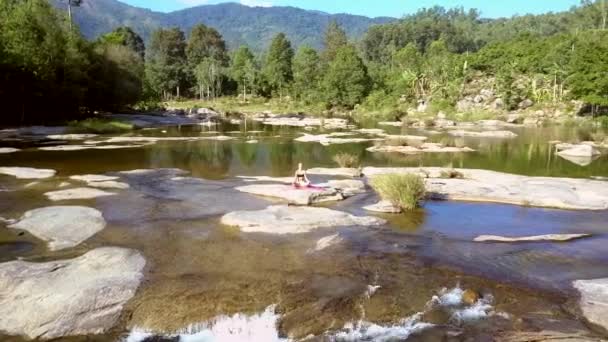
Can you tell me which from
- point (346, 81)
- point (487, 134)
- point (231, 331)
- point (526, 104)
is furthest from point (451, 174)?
point (346, 81)

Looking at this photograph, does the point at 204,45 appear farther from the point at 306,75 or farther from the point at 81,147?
the point at 81,147

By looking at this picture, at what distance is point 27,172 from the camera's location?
28.2 metres

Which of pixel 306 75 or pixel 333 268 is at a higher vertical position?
pixel 306 75

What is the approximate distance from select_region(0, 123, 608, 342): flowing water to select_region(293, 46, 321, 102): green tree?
91.0 metres

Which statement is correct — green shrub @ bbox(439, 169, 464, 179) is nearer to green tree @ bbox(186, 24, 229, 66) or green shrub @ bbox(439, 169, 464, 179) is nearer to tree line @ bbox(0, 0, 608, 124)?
tree line @ bbox(0, 0, 608, 124)

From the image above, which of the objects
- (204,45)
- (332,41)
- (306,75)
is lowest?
(306,75)

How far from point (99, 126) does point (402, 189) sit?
152 ft

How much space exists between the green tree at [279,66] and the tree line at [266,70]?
0.25 m

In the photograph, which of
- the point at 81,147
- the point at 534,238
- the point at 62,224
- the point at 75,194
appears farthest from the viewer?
the point at 81,147

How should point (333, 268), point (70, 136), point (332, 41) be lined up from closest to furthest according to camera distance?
point (333, 268) → point (70, 136) → point (332, 41)

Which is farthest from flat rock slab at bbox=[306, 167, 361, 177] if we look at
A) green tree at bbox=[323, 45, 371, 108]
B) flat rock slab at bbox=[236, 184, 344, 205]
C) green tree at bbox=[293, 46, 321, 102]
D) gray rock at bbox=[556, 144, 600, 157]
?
green tree at bbox=[293, 46, 321, 102]

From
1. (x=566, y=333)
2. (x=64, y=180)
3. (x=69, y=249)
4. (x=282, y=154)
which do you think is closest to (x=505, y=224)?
(x=566, y=333)

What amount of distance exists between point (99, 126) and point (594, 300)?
55416 mm

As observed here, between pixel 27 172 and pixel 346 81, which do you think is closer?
pixel 27 172
